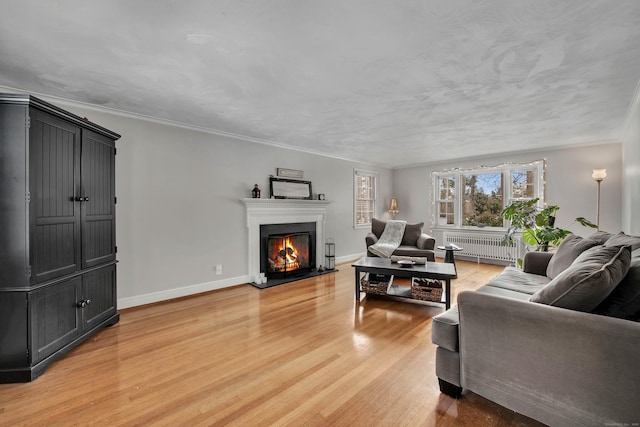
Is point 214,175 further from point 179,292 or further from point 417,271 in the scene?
point 417,271

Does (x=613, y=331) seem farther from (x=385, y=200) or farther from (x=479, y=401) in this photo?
(x=385, y=200)

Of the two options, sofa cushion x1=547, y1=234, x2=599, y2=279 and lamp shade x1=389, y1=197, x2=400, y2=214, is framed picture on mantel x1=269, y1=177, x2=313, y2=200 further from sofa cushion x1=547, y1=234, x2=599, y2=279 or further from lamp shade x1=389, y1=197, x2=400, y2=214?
sofa cushion x1=547, y1=234, x2=599, y2=279

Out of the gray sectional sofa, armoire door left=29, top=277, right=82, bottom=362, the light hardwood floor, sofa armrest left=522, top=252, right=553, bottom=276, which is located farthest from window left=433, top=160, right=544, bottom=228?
armoire door left=29, top=277, right=82, bottom=362

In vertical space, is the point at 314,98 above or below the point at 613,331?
above

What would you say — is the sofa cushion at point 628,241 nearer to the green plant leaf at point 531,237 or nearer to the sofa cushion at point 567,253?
the sofa cushion at point 567,253

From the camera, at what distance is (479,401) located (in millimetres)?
1711

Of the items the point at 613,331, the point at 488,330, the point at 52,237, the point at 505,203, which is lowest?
the point at 488,330

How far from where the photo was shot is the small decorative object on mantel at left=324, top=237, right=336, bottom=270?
17.4ft

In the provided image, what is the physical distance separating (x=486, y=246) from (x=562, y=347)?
5.09 metres

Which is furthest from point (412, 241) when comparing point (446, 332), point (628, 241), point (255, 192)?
point (446, 332)

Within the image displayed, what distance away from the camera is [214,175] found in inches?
158

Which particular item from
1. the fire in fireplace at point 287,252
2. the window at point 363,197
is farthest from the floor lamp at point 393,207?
the fire in fireplace at point 287,252

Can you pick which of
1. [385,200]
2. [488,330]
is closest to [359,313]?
[488,330]

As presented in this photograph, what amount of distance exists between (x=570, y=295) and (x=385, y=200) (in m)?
5.90
